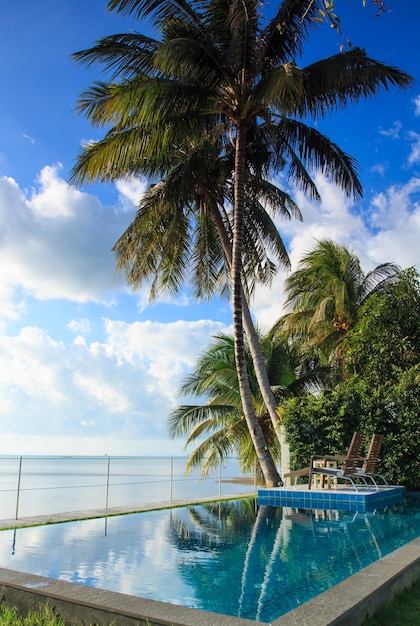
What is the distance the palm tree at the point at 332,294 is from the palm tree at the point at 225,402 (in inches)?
51.6

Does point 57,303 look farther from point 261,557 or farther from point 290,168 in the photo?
point 261,557

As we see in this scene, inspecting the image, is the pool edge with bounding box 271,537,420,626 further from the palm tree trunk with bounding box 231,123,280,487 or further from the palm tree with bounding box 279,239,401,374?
the palm tree with bounding box 279,239,401,374

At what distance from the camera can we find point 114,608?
11.9ft

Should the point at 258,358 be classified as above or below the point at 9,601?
above

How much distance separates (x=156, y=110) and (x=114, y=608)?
31.4 feet

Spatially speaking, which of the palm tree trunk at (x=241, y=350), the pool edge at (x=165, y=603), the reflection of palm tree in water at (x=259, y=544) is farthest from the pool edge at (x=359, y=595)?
the palm tree trunk at (x=241, y=350)

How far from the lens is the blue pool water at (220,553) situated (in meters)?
4.68

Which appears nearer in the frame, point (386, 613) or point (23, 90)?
point (386, 613)

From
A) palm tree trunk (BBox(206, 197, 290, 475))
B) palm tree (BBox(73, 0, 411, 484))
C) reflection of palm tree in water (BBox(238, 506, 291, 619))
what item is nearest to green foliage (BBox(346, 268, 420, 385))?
palm tree trunk (BBox(206, 197, 290, 475))

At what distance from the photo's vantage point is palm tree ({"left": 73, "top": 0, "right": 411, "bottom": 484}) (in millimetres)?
11047

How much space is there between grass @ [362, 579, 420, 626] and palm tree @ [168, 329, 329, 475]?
1254 cm

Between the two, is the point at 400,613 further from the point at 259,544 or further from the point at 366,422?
the point at 366,422

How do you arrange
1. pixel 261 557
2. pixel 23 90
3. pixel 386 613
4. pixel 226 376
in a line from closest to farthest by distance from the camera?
pixel 386 613 < pixel 261 557 < pixel 23 90 < pixel 226 376

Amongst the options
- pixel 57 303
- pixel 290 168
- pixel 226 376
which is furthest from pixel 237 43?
pixel 226 376
